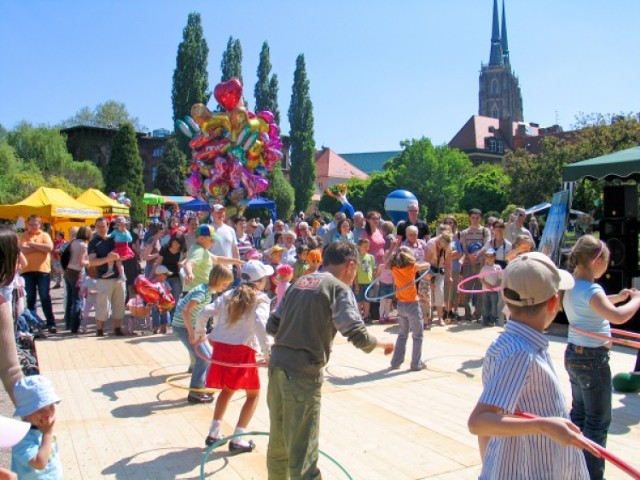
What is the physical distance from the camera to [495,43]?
148m

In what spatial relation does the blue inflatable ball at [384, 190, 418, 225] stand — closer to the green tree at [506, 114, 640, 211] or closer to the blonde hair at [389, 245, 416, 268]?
the green tree at [506, 114, 640, 211]

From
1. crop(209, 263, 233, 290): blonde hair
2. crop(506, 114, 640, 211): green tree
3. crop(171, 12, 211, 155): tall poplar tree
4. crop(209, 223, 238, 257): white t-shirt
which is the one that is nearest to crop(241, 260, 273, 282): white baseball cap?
crop(209, 263, 233, 290): blonde hair

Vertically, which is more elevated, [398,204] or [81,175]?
[81,175]

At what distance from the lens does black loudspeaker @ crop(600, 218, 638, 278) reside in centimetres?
1081

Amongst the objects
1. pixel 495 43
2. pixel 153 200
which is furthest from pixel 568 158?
pixel 495 43

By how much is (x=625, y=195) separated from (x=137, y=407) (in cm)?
949

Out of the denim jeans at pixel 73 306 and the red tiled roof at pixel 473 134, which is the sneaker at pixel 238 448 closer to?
the denim jeans at pixel 73 306

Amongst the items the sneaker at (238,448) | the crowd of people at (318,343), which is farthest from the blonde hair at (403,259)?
the sneaker at (238,448)

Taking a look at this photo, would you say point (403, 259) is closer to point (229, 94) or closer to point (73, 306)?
point (73, 306)

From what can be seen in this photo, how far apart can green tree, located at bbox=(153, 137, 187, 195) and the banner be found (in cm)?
5501

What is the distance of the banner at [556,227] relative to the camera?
11.3 meters

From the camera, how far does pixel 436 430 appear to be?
219 inches

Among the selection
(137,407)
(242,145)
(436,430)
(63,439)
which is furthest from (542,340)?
(242,145)

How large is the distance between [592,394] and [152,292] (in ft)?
24.8
